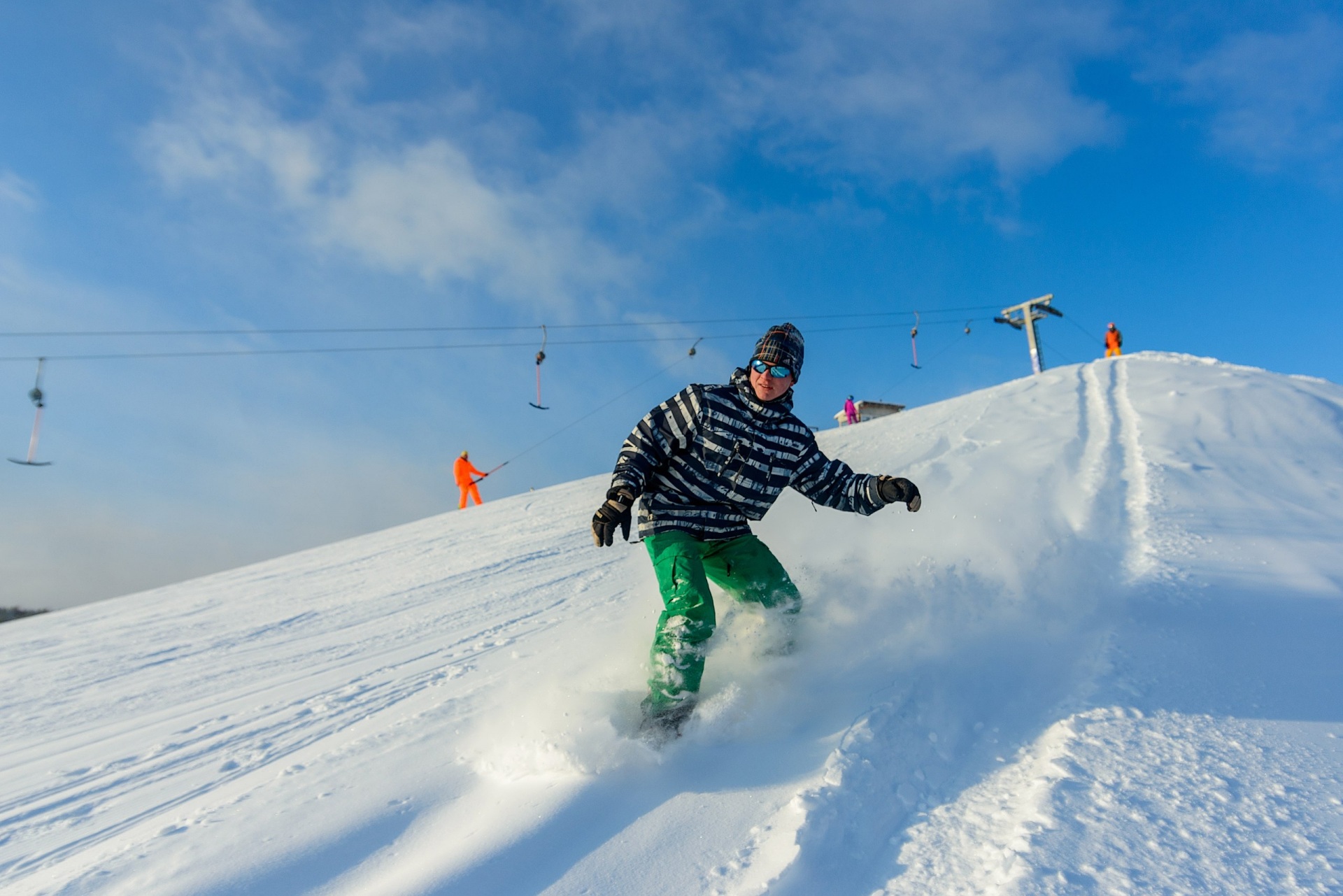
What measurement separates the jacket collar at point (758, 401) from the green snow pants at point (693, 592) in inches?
21.2

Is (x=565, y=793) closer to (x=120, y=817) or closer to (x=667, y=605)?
(x=667, y=605)

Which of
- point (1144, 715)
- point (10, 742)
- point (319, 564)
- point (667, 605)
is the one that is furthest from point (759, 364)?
point (319, 564)

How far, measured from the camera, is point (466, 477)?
53.3 feet

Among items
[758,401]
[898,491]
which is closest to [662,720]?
[758,401]

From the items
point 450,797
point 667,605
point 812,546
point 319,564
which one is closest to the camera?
point 450,797

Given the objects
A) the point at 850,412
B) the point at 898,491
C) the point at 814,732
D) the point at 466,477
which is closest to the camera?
the point at 814,732

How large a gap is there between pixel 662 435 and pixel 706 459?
206 millimetres

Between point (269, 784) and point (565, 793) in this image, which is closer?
point (565, 793)

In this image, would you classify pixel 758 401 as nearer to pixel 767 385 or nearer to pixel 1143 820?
pixel 767 385

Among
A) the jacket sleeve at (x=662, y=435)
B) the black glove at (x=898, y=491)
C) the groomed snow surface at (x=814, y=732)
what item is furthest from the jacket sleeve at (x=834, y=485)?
the jacket sleeve at (x=662, y=435)

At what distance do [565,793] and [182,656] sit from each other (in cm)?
448

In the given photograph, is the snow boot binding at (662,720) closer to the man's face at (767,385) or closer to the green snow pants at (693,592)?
the green snow pants at (693,592)

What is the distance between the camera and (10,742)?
349cm

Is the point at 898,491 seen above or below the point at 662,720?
above
